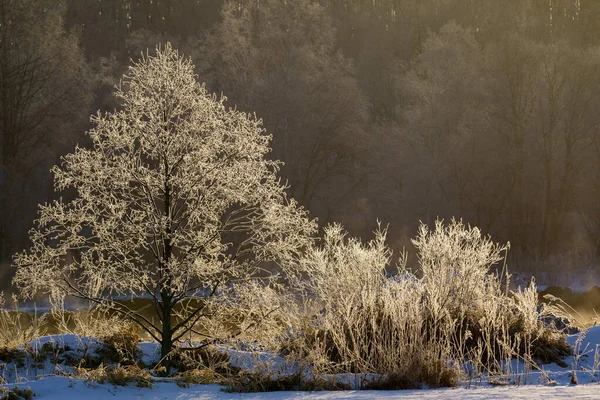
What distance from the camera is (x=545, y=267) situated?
2792cm

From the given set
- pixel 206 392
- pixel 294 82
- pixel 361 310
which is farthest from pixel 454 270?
pixel 294 82

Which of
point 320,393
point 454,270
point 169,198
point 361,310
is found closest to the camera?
point 320,393

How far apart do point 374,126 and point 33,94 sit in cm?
1382

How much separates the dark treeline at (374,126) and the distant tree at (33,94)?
6 cm

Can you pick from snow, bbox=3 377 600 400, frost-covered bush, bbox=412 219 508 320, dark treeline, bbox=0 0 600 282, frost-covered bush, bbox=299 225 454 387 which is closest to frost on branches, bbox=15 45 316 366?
frost-covered bush, bbox=299 225 454 387

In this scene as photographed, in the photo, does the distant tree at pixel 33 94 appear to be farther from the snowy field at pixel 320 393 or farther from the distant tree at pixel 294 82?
the snowy field at pixel 320 393

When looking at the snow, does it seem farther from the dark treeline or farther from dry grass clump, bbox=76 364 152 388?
the dark treeline

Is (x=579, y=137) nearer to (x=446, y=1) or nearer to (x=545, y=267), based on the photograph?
(x=545, y=267)

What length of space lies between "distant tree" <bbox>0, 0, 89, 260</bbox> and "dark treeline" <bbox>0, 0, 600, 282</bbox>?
0.06 m

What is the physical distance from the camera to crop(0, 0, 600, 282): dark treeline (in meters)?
30.0

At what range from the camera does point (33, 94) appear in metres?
30.4

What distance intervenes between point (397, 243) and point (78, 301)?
12367 mm

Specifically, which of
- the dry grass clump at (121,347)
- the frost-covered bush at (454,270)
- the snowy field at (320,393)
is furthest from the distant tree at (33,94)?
the snowy field at (320,393)

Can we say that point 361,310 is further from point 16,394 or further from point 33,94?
point 33,94
